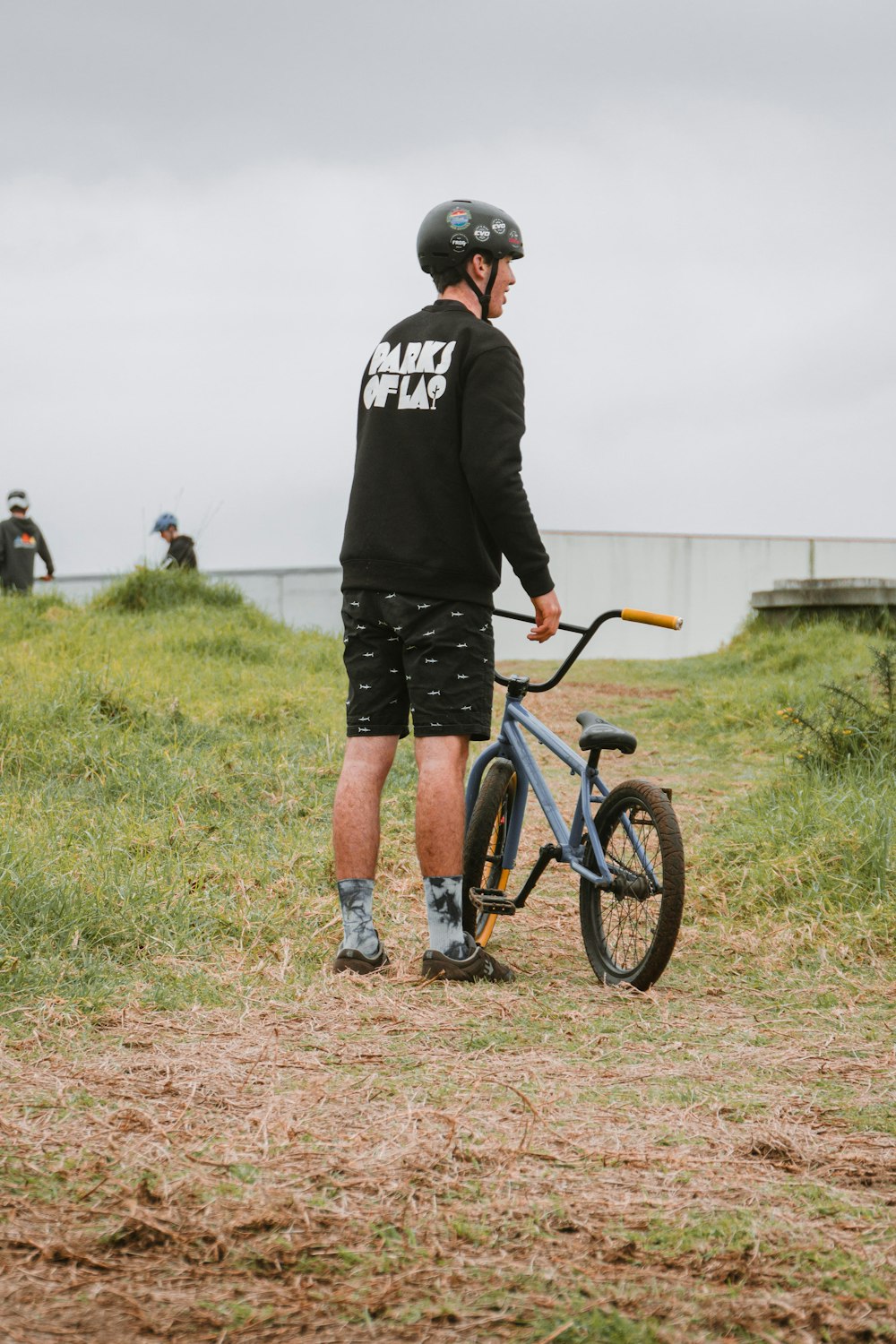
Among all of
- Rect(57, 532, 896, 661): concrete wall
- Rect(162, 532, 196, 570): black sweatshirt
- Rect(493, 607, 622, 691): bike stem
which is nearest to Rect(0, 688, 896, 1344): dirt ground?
Rect(493, 607, 622, 691): bike stem

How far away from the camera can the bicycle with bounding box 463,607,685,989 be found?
3.26 metres

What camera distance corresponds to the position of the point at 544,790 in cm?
363

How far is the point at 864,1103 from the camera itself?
2.45 m

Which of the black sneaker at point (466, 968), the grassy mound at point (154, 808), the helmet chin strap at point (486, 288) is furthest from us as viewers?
the helmet chin strap at point (486, 288)

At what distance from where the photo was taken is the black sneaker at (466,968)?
3.37 m

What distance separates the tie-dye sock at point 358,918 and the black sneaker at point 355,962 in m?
0.01

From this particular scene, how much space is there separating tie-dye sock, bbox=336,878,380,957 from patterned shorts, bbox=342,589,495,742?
398mm

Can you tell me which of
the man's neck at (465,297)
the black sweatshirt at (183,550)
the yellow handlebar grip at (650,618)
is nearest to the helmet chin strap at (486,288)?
the man's neck at (465,297)

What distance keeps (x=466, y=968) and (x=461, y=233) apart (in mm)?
1921

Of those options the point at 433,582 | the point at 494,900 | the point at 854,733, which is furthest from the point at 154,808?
the point at 854,733

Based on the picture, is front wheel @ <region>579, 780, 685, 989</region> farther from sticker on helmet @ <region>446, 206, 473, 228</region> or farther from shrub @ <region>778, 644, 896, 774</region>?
shrub @ <region>778, 644, 896, 774</region>

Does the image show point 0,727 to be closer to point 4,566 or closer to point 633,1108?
point 633,1108

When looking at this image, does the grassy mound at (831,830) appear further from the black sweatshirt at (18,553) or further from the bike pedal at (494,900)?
the black sweatshirt at (18,553)

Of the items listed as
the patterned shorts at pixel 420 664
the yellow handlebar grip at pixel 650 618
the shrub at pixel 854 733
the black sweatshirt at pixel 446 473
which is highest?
the black sweatshirt at pixel 446 473
